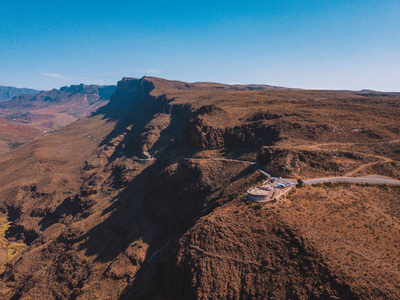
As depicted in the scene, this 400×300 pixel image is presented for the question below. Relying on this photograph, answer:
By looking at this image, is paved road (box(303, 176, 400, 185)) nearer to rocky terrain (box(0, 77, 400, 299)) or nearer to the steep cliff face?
rocky terrain (box(0, 77, 400, 299))

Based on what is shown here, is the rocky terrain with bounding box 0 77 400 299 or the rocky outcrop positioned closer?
the rocky terrain with bounding box 0 77 400 299

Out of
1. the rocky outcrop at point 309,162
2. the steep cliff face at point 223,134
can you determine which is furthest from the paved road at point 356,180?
the steep cliff face at point 223,134

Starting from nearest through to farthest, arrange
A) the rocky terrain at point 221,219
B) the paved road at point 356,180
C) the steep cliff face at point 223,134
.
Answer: the rocky terrain at point 221,219 < the paved road at point 356,180 < the steep cliff face at point 223,134

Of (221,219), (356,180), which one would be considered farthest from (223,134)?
(221,219)

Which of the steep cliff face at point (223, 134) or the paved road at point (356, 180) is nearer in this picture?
the paved road at point (356, 180)

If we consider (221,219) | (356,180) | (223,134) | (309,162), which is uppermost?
(223,134)

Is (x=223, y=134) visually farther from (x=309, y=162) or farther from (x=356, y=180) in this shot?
(x=356, y=180)

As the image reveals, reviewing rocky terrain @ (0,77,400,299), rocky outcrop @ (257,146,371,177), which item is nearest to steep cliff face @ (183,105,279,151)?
Answer: rocky terrain @ (0,77,400,299)

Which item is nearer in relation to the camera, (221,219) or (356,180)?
(221,219)

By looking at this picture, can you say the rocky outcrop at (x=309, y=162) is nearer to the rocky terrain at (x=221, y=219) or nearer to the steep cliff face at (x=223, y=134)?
the rocky terrain at (x=221, y=219)

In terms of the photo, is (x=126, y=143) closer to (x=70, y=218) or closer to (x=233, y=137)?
(x=70, y=218)
